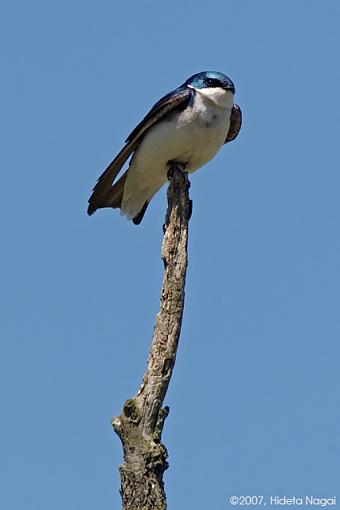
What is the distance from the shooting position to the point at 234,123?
11141 millimetres

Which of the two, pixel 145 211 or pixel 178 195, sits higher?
pixel 145 211

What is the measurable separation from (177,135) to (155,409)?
318 centimetres

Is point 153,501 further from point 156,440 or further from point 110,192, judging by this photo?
point 110,192

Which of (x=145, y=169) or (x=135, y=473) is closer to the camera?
(x=135, y=473)

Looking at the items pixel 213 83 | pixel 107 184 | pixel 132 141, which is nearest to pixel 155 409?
pixel 132 141

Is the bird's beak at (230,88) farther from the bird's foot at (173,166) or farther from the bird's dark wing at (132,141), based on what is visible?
the bird's foot at (173,166)

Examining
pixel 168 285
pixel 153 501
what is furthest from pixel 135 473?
pixel 168 285

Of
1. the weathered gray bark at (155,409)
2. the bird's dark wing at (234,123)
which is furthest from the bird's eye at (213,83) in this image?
the weathered gray bark at (155,409)

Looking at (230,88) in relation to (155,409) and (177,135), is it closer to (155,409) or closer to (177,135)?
(177,135)

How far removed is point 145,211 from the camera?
37.0 feet

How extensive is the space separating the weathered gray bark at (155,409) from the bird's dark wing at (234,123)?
2.71 metres

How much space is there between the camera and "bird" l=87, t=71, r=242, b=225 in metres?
10.3

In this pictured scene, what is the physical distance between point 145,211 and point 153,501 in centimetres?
425

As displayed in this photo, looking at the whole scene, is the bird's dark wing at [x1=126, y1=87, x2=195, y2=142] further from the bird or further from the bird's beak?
the bird's beak
